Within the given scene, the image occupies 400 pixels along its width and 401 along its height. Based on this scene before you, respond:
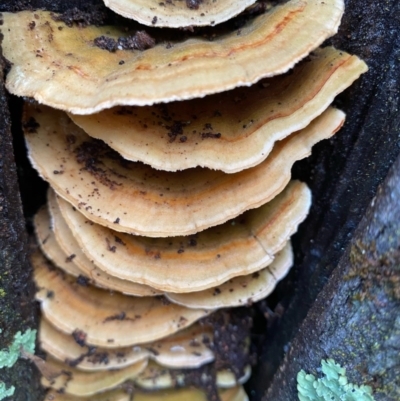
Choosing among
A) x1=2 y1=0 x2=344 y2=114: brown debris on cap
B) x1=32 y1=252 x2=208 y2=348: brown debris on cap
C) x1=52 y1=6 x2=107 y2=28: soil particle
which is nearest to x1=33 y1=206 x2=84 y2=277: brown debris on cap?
x1=32 y1=252 x2=208 y2=348: brown debris on cap

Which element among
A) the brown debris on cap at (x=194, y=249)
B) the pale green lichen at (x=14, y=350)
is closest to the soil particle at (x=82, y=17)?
the brown debris on cap at (x=194, y=249)

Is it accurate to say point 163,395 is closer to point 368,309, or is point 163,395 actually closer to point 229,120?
point 368,309

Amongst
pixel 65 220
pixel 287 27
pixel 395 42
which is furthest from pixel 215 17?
pixel 65 220

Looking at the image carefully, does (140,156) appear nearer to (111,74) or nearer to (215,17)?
(111,74)

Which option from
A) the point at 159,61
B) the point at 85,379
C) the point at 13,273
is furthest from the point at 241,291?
the point at 159,61

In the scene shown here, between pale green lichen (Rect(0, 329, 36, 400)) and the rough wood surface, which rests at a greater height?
the rough wood surface

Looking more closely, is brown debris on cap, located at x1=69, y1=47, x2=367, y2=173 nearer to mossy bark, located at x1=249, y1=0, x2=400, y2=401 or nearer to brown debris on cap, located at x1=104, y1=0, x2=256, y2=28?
mossy bark, located at x1=249, y1=0, x2=400, y2=401

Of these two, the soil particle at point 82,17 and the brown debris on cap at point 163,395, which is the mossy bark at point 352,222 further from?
the soil particle at point 82,17
